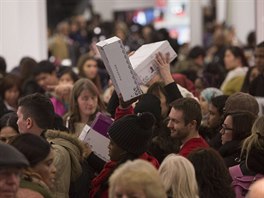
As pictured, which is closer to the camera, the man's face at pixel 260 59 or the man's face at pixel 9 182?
the man's face at pixel 9 182

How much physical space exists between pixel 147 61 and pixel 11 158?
3.18m

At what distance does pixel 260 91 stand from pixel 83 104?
9.64 ft

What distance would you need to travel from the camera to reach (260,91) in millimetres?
12453

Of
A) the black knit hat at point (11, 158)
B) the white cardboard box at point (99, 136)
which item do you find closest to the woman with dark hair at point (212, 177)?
the black knit hat at point (11, 158)

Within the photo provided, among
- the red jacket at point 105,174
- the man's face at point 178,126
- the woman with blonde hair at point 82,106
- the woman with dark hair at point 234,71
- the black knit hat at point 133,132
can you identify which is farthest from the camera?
the woman with dark hair at point 234,71

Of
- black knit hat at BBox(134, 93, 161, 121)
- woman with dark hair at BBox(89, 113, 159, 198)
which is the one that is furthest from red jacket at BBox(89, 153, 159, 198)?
black knit hat at BBox(134, 93, 161, 121)

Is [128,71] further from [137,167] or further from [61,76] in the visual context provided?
[61,76]

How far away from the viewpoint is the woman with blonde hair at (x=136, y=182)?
19.8 ft

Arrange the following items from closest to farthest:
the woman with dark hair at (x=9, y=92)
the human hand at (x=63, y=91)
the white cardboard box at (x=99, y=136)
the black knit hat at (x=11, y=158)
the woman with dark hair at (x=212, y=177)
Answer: the black knit hat at (x=11, y=158) → the woman with dark hair at (x=212, y=177) → the white cardboard box at (x=99, y=136) → the human hand at (x=63, y=91) → the woman with dark hair at (x=9, y=92)

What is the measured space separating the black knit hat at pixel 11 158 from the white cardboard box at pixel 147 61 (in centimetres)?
290

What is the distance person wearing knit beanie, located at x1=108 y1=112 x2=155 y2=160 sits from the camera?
7723mm

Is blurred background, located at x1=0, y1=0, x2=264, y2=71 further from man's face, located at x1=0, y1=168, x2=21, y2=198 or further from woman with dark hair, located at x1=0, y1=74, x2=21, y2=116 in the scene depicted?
man's face, located at x1=0, y1=168, x2=21, y2=198

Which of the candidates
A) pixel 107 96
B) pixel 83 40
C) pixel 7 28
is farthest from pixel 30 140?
pixel 83 40

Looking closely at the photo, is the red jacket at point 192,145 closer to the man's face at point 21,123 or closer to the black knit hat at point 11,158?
the man's face at point 21,123
